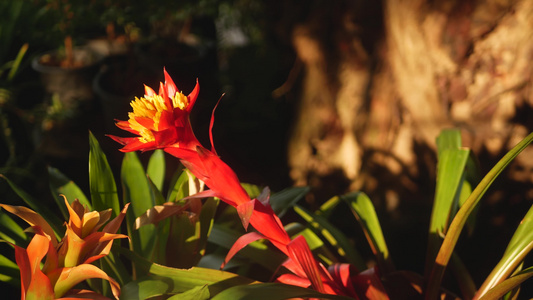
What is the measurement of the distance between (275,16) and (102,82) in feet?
3.49

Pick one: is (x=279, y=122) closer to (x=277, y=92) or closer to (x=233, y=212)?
(x=277, y=92)

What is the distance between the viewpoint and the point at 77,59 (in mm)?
2820

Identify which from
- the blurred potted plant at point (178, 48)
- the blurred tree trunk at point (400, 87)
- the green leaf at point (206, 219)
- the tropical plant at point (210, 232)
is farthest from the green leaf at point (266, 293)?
the blurred potted plant at point (178, 48)

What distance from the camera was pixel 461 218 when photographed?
73 centimetres

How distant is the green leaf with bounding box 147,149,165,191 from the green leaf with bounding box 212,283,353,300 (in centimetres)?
40

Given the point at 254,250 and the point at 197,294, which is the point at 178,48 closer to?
the point at 254,250

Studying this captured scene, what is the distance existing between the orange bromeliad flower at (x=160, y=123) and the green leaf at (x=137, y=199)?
0.94 feet

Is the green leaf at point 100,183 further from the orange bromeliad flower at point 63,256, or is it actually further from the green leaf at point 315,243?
the green leaf at point 315,243

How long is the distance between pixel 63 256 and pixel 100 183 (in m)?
0.21

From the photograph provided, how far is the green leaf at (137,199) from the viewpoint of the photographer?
84cm

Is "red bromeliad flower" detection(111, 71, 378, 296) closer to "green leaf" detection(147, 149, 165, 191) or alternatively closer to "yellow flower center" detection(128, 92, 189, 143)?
"yellow flower center" detection(128, 92, 189, 143)

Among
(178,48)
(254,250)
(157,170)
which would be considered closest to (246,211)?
(254,250)

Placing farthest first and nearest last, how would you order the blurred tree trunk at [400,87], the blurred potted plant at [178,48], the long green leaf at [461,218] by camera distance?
the blurred potted plant at [178,48]
the blurred tree trunk at [400,87]
the long green leaf at [461,218]

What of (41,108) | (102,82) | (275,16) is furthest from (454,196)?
(102,82)
